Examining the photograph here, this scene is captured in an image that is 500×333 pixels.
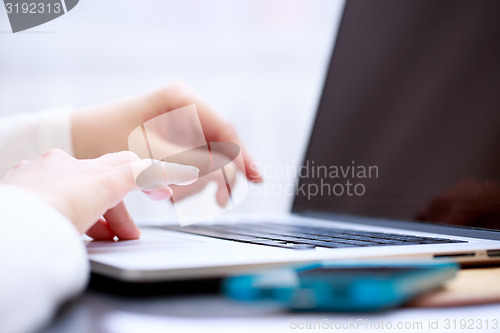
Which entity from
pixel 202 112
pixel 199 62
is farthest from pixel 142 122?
pixel 199 62

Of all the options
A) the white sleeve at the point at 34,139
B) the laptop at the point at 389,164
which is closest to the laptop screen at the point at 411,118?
the laptop at the point at 389,164

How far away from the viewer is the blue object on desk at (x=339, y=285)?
287 mm

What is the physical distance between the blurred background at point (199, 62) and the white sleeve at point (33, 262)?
102 centimetres

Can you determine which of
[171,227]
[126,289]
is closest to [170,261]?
[126,289]

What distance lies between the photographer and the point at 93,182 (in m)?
0.39

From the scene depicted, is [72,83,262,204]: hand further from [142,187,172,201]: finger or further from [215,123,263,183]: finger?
[142,187,172,201]: finger

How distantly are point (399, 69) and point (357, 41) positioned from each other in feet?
0.40

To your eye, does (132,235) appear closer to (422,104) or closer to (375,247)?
(375,247)

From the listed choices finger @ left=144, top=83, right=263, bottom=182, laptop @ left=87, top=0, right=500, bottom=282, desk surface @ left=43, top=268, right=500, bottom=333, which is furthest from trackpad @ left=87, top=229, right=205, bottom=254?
finger @ left=144, top=83, right=263, bottom=182

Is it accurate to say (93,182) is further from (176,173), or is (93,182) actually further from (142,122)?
(142,122)

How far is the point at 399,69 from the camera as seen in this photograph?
0.72m

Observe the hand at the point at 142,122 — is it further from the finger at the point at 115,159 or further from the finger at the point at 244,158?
the finger at the point at 115,159

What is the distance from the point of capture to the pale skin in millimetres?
378

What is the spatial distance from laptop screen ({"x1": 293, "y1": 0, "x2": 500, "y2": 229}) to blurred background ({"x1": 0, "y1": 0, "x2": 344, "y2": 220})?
1.76 feet
